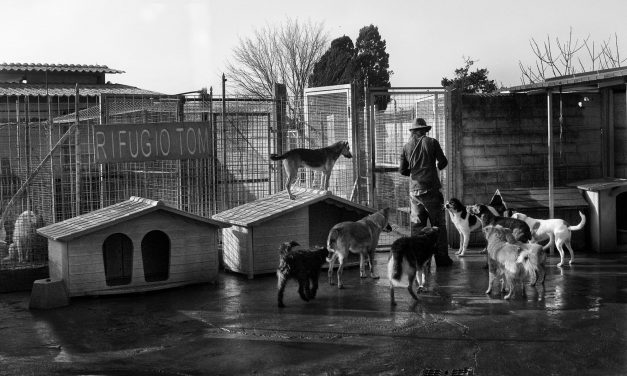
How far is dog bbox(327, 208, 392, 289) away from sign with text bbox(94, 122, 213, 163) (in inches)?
113

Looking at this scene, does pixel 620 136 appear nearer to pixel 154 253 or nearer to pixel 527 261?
pixel 527 261

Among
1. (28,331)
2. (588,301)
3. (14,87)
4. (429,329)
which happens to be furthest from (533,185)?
(14,87)

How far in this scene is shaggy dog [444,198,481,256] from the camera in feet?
42.8

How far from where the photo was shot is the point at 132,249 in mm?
11180

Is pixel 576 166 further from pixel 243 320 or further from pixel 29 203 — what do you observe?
pixel 29 203

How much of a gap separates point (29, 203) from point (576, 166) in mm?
9780

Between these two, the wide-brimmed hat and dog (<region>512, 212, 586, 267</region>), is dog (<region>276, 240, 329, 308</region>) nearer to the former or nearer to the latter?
the wide-brimmed hat

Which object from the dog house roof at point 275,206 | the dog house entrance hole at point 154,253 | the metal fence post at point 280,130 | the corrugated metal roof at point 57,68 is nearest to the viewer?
the dog house entrance hole at point 154,253

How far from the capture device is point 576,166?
14984 millimetres

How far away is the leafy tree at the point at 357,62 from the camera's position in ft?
135

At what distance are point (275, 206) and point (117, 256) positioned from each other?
2479mm

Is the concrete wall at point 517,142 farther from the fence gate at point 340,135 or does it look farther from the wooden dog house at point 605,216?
the fence gate at point 340,135

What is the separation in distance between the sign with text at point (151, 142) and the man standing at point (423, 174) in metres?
3.25

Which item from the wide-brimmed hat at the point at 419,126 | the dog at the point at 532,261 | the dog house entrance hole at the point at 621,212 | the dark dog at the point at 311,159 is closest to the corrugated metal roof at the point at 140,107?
the dark dog at the point at 311,159
